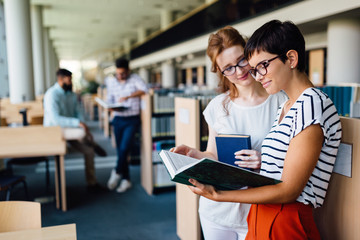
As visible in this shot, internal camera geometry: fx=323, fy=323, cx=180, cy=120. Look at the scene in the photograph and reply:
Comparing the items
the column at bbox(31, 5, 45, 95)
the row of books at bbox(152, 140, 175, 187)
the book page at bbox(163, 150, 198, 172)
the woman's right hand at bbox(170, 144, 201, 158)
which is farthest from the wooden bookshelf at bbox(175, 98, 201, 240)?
the column at bbox(31, 5, 45, 95)

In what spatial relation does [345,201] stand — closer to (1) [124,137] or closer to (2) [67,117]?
(1) [124,137]

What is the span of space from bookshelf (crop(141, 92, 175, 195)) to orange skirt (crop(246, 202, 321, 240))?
3258mm

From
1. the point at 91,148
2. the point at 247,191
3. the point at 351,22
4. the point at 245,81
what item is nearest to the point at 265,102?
the point at 245,81

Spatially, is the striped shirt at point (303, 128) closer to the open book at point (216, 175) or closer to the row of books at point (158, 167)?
the open book at point (216, 175)

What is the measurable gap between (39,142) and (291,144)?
3.37 meters

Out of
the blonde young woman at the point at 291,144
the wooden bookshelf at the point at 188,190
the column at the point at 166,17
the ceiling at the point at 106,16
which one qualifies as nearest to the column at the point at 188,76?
the ceiling at the point at 106,16

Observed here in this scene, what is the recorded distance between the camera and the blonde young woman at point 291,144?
99 centimetres

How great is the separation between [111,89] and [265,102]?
3.51 meters

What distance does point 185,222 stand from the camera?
9.59 feet

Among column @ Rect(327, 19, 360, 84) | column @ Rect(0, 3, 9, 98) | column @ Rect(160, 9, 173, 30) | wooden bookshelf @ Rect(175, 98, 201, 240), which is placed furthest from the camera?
column @ Rect(160, 9, 173, 30)

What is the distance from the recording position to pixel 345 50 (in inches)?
258

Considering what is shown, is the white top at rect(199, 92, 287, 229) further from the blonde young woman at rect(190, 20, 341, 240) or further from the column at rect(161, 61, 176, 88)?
the column at rect(161, 61, 176, 88)

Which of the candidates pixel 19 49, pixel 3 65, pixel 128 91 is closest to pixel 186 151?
pixel 128 91

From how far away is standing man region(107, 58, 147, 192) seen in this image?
14.8ft
